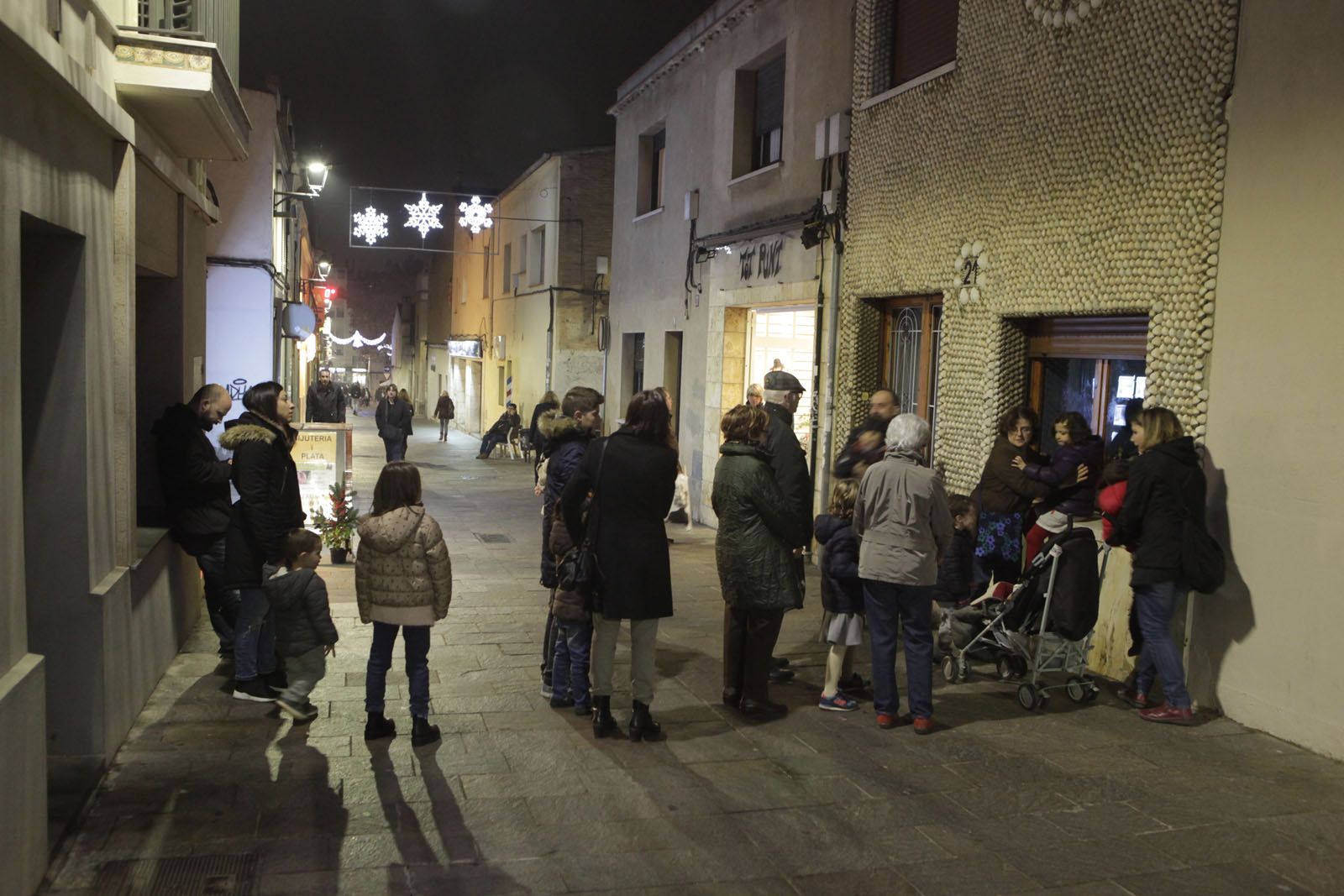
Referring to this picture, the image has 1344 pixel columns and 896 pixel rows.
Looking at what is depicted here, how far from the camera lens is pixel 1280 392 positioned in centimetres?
638

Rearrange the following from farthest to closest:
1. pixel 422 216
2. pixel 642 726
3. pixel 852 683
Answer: pixel 422 216 < pixel 852 683 < pixel 642 726

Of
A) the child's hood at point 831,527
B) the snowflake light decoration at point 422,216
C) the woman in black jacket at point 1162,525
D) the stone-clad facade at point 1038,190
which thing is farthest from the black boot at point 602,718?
the snowflake light decoration at point 422,216

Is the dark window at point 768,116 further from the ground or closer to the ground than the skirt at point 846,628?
further from the ground

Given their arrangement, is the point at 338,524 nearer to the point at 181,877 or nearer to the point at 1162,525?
the point at 181,877

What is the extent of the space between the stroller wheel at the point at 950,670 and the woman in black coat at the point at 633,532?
90.5 inches

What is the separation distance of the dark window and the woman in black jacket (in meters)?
7.63

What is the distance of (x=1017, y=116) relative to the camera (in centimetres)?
878

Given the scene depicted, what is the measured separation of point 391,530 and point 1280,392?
4.82 m

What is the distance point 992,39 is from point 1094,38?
1351 millimetres

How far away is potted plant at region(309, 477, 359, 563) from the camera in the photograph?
10.9 m

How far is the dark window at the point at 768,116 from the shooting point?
13.7 metres

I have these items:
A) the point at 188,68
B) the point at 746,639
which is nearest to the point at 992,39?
the point at 746,639

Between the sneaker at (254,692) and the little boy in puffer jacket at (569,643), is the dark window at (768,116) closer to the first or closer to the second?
the little boy in puffer jacket at (569,643)

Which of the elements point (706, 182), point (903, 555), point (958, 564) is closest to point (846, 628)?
point (903, 555)
